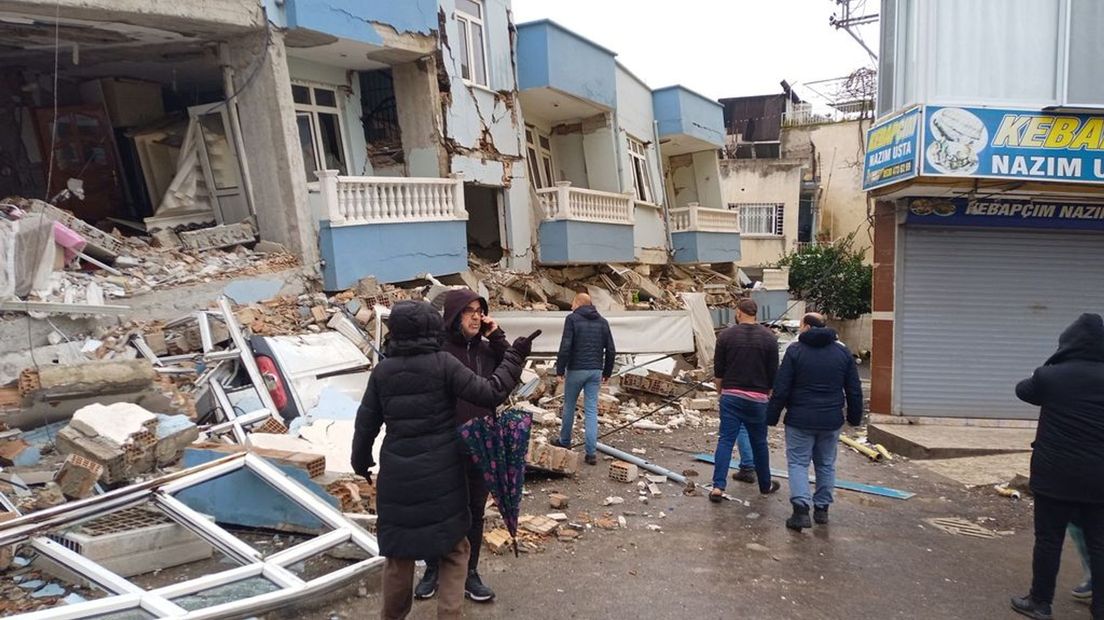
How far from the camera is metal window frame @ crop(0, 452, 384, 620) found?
3295mm

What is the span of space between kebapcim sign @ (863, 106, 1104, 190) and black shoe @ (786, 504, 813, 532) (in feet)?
15.7

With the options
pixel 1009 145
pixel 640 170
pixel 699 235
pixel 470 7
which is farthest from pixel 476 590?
pixel 699 235

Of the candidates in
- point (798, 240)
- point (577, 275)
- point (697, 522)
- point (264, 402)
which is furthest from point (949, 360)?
point (798, 240)

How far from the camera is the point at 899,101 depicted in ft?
27.7

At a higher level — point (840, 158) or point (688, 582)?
point (840, 158)

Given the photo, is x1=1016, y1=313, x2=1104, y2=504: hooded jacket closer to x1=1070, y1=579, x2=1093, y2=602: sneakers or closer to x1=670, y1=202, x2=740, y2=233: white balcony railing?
x1=1070, y1=579, x2=1093, y2=602: sneakers

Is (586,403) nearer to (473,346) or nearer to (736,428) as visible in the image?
(736,428)

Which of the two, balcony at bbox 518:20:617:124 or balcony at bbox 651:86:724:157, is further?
balcony at bbox 651:86:724:157

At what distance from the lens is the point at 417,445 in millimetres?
2996

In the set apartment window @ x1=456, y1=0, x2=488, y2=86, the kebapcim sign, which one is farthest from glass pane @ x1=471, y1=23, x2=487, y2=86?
the kebapcim sign

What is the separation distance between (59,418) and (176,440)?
127 cm

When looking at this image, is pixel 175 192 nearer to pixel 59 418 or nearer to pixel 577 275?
pixel 59 418

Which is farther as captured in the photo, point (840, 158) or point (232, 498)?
point (840, 158)

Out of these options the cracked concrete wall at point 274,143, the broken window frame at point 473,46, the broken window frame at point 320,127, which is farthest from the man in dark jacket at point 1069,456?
the broken window frame at point 473,46
